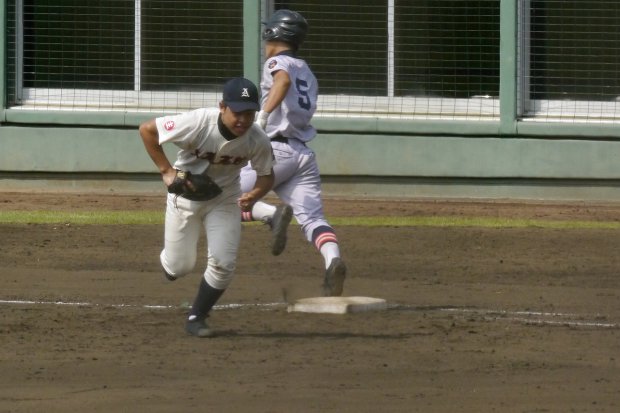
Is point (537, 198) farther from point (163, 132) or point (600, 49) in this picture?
point (163, 132)

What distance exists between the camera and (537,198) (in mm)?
14961

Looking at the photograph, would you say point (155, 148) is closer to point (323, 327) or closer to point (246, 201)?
point (246, 201)

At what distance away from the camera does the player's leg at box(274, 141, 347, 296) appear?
8852 mm

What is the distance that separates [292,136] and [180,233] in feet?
5.11

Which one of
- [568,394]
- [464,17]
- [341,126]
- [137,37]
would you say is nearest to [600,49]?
[464,17]

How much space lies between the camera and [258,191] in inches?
321

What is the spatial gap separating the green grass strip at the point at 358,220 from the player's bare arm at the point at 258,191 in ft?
15.9

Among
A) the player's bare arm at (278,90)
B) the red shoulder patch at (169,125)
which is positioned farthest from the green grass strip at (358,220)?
the red shoulder patch at (169,125)

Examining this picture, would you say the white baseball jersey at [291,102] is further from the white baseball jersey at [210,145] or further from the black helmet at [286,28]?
the white baseball jersey at [210,145]

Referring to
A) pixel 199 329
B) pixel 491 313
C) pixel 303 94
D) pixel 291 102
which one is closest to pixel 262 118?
pixel 291 102

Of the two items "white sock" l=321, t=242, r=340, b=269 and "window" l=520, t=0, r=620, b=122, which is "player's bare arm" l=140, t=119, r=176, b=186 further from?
"window" l=520, t=0, r=620, b=122

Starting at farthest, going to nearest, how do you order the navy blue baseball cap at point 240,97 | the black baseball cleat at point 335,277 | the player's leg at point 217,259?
the black baseball cleat at point 335,277 < the player's leg at point 217,259 < the navy blue baseball cap at point 240,97

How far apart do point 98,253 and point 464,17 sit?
5710 millimetres

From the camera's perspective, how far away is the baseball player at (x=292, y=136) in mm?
8992
